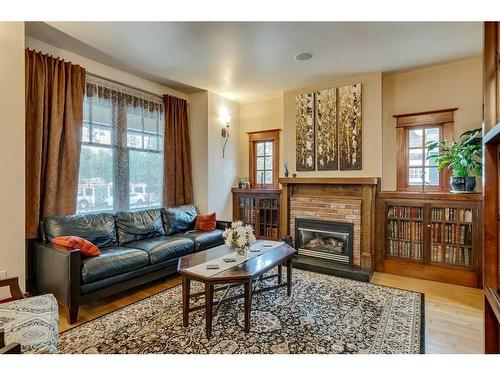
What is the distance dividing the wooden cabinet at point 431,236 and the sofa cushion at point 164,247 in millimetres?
2650

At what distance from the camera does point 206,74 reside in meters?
3.93

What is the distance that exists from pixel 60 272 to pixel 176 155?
2.50 meters

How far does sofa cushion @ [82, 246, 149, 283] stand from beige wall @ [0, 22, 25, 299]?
581 mm

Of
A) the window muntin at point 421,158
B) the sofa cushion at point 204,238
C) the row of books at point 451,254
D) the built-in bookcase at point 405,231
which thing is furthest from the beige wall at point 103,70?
the row of books at point 451,254

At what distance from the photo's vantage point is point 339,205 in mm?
3975

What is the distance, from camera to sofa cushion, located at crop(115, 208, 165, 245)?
3488mm

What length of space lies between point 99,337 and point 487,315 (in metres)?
2.53

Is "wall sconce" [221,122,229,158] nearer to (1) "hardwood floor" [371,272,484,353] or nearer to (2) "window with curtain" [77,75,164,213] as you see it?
(2) "window with curtain" [77,75,164,213]

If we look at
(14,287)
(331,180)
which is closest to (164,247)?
(14,287)

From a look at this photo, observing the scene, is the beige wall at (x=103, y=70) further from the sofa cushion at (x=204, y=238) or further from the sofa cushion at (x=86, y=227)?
the sofa cushion at (x=204, y=238)

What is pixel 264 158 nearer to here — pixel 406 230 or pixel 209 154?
pixel 209 154
